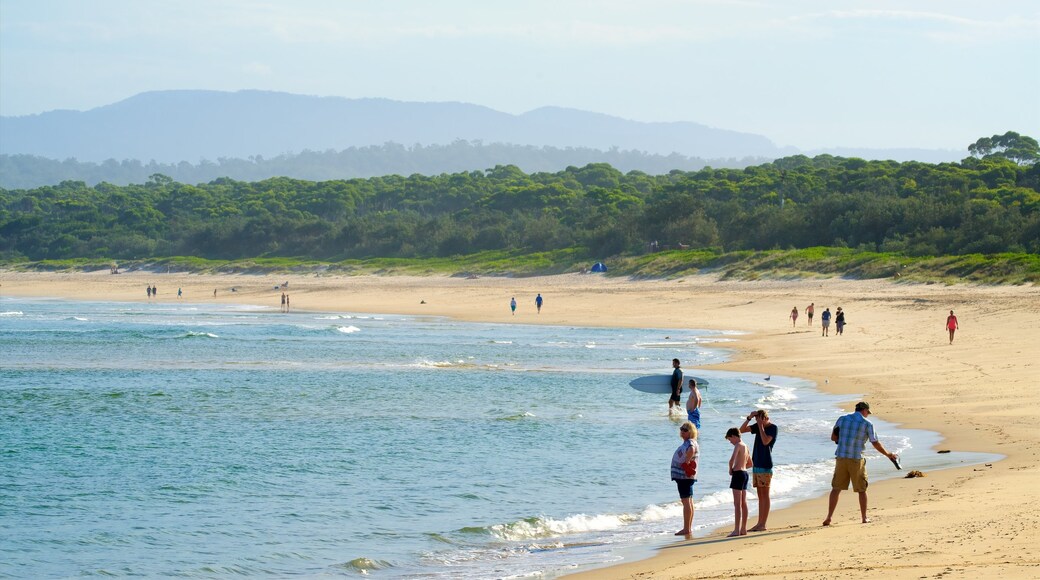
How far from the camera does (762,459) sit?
11031 mm

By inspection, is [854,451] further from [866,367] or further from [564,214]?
[564,214]

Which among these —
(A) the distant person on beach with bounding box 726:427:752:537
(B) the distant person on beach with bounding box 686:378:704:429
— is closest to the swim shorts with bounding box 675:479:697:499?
(A) the distant person on beach with bounding box 726:427:752:537

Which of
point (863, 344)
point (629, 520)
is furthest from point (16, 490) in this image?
point (863, 344)

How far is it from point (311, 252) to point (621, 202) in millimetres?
24955

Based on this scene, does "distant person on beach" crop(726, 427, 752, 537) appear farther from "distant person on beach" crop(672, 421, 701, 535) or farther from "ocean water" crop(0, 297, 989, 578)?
"ocean water" crop(0, 297, 989, 578)

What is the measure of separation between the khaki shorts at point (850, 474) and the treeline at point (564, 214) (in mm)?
42281

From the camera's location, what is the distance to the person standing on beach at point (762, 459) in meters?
10.9

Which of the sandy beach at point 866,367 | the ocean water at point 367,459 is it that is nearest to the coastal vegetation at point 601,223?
the sandy beach at point 866,367

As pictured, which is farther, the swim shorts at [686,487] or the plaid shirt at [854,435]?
the swim shorts at [686,487]

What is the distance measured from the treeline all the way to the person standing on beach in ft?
139

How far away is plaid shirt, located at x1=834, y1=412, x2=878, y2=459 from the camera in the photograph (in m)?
10.6

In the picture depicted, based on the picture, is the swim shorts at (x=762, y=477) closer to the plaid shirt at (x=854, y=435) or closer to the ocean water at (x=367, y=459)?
the plaid shirt at (x=854, y=435)

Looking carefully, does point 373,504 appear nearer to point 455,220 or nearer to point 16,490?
point 16,490

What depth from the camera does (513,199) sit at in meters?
96.6
